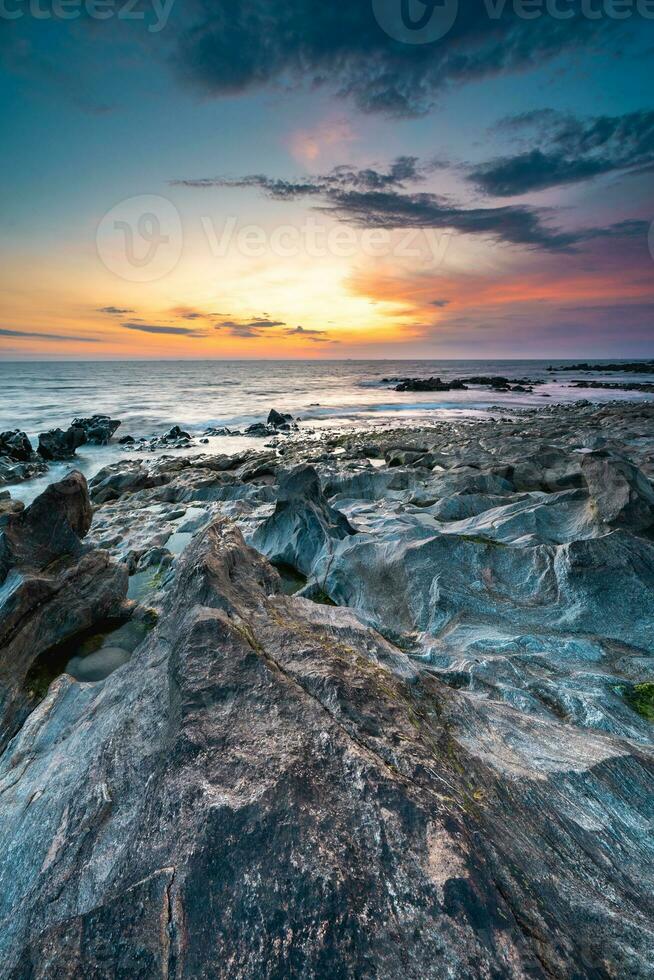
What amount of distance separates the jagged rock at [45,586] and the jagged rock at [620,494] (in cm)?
894

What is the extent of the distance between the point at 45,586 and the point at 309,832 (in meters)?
6.12

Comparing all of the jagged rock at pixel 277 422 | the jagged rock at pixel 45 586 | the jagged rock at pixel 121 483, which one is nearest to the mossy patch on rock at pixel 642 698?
the jagged rock at pixel 45 586

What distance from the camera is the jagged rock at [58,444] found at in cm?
2591

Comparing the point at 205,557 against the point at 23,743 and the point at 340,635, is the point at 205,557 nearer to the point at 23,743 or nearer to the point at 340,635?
the point at 340,635

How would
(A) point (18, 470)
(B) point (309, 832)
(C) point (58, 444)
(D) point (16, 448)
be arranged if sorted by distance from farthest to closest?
(C) point (58, 444), (D) point (16, 448), (A) point (18, 470), (B) point (309, 832)

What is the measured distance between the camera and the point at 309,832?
7.60 ft

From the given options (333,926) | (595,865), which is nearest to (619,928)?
(595,865)

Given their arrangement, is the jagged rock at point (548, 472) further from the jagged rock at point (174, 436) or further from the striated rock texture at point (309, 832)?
the jagged rock at point (174, 436)

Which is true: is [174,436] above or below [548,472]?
below

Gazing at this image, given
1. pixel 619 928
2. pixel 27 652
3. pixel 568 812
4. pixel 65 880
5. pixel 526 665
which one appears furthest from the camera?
pixel 27 652

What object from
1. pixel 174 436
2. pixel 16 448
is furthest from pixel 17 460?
pixel 174 436

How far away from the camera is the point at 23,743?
4238mm

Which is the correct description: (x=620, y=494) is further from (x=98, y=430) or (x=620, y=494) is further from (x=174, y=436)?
(x=98, y=430)

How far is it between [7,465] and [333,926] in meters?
26.9
